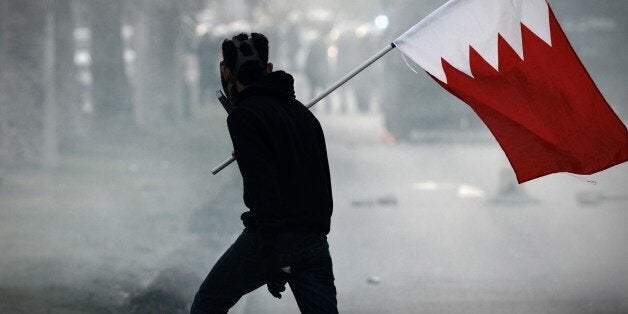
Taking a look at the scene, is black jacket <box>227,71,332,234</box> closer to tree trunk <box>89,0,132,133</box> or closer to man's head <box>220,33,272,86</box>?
man's head <box>220,33,272,86</box>

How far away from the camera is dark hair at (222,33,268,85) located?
5.04 m

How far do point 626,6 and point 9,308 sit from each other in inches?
985

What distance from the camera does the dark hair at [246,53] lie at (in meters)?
5.04

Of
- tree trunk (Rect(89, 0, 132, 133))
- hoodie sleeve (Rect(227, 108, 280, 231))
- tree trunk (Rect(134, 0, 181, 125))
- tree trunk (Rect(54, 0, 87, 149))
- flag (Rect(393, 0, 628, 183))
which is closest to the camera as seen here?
hoodie sleeve (Rect(227, 108, 280, 231))

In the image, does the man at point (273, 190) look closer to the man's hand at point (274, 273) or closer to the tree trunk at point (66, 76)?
the man's hand at point (274, 273)

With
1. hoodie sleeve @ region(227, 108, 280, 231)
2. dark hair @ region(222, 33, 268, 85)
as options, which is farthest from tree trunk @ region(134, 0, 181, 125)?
hoodie sleeve @ region(227, 108, 280, 231)

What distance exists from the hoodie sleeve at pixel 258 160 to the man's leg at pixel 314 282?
0.85 ft

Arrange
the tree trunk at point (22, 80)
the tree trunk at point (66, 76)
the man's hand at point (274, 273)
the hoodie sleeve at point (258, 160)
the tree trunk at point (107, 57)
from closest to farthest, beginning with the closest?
the hoodie sleeve at point (258, 160), the man's hand at point (274, 273), the tree trunk at point (22, 80), the tree trunk at point (66, 76), the tree trunk at point (107, 57)

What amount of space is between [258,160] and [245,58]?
0.47 metres

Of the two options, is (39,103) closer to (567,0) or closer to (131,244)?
(131,244)

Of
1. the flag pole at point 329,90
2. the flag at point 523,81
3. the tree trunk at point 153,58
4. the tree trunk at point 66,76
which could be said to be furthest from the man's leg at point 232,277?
the tree trunk at point 153,58

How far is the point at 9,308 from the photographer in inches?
326

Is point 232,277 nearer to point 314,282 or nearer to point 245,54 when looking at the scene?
point 314,282

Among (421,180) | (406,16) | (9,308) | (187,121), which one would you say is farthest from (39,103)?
(187,121)
